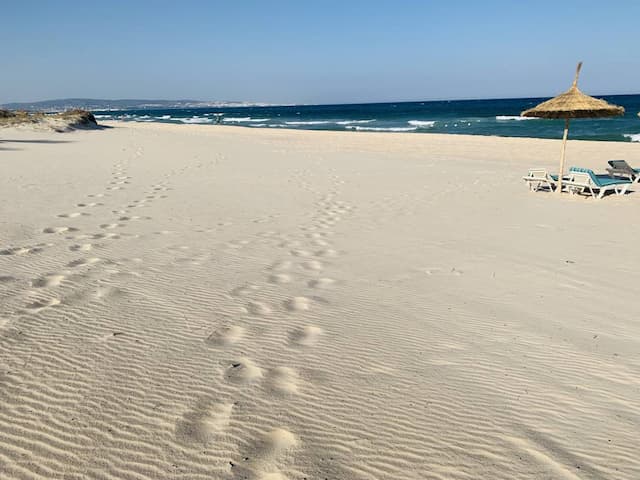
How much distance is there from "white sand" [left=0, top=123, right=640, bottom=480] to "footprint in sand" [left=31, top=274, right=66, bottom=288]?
0.09 feet

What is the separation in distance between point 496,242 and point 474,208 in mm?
2472

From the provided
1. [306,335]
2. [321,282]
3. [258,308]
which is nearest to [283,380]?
[306,335]

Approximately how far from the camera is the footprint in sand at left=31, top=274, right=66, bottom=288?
14.2ft

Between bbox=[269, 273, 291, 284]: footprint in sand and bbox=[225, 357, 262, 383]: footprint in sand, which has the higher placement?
bbox=[269, 273, 291, 284]: footprint in sand

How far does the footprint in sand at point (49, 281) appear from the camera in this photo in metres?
A: 4.34

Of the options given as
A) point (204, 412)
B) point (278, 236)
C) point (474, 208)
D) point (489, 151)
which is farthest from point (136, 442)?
point (489, 151)

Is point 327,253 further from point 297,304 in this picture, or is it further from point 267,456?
point 267,456

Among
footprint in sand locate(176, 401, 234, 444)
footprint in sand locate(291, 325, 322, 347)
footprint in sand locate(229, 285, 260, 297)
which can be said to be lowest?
footprint in sand locate(291, 325, 322, 347)

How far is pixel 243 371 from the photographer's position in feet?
10.0

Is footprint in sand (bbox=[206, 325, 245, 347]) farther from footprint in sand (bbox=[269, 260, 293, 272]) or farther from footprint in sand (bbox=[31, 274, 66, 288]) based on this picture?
footprint in sand (bbox=[31, 274, 66, 288])

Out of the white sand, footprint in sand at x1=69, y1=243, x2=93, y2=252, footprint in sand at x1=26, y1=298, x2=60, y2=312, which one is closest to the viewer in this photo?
the white sand

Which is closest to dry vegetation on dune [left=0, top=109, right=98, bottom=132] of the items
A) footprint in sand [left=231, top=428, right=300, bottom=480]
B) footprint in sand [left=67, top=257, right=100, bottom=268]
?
footprint in sand [left=67, top=257, right=100, bottom=268]

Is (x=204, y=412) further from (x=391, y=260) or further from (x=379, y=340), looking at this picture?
(x=391, y=260)

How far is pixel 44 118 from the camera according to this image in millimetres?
28438
